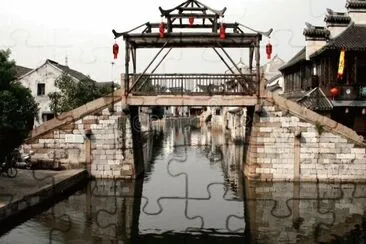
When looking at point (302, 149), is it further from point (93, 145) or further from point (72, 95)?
point (72, 95)

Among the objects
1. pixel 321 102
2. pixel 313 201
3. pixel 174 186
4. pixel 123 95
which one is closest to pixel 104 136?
pixel 123 95

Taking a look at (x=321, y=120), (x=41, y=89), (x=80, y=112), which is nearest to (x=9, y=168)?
(x=80, y=112)

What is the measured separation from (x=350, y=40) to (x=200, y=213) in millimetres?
17126

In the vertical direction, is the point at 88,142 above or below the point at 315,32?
below

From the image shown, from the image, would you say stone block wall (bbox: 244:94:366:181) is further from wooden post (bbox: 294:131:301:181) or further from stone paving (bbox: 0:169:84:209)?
stone paving (bbox: 0:169:84:209)

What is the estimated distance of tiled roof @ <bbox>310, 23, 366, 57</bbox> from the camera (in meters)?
28.0

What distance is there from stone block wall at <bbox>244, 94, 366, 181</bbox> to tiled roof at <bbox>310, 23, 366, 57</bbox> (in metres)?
6.02

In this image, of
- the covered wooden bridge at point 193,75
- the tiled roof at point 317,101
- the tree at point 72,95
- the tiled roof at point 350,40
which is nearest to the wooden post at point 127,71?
the covered wooden bridge at point 193,75

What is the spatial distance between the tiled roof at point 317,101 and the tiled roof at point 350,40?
271 cm

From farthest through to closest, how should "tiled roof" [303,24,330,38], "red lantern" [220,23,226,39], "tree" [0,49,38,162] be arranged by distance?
"tiled roof" [303,24,330,38] → "red lantern" [220,23,226,39] → "tree" [0,49,38,162]

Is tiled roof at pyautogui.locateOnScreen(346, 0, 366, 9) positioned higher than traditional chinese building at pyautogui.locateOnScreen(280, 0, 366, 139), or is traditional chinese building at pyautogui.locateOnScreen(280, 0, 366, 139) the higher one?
tiled roof at pyautogui.locateOnScreen(346, 0, 366, 9)

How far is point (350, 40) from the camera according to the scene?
29.2 m

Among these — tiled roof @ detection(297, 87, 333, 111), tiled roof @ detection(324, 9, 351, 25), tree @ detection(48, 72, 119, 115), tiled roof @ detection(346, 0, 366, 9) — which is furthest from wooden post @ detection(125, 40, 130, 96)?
tiled roof @ detection(346, 0, 366, 9)

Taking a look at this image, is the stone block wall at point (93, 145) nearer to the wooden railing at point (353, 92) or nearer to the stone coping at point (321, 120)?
the stone coping at point (321, 120)
